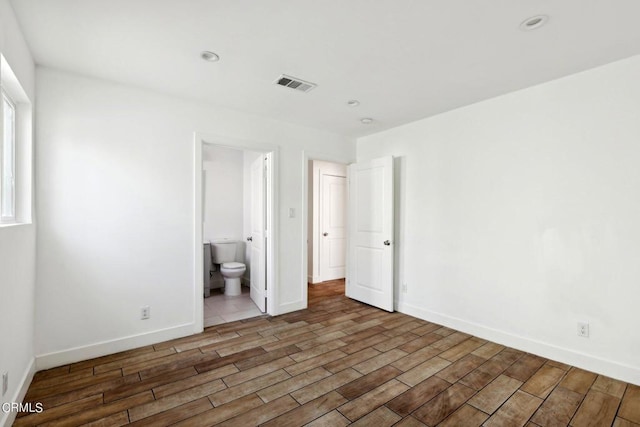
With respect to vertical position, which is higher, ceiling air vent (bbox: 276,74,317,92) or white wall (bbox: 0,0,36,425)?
ceiling air vent (bbox: 276,74,317,92)

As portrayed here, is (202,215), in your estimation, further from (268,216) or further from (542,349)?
(542,349)

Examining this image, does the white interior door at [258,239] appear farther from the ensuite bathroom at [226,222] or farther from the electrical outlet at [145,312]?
the electrical outlet at [145,312]

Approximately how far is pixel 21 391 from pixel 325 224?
4525 mm

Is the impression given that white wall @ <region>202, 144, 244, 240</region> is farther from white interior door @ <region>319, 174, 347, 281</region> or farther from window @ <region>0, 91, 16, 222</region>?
window @ <region>0, 91, 16, 222</region>

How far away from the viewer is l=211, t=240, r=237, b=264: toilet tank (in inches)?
197

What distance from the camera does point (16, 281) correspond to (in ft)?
6.61

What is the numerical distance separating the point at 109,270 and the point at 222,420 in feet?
5.92

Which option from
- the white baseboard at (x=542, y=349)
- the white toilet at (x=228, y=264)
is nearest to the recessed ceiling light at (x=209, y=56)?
the white toilet at (x=228, y=264)

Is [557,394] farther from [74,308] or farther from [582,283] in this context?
[74,308]

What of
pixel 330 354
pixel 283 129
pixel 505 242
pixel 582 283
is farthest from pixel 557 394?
pixel 283 129

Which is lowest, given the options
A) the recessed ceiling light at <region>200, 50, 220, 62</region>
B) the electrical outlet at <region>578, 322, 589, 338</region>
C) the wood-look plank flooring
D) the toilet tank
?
A: the wood-look plank flooring

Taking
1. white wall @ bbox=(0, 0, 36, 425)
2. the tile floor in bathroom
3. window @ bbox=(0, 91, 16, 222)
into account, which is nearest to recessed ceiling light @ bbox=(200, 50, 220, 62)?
white wall @ bbox=(0, 0, 36, 425)

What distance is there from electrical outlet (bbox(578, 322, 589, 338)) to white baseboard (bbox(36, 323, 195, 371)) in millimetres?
3711

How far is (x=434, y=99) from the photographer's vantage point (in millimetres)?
3230
